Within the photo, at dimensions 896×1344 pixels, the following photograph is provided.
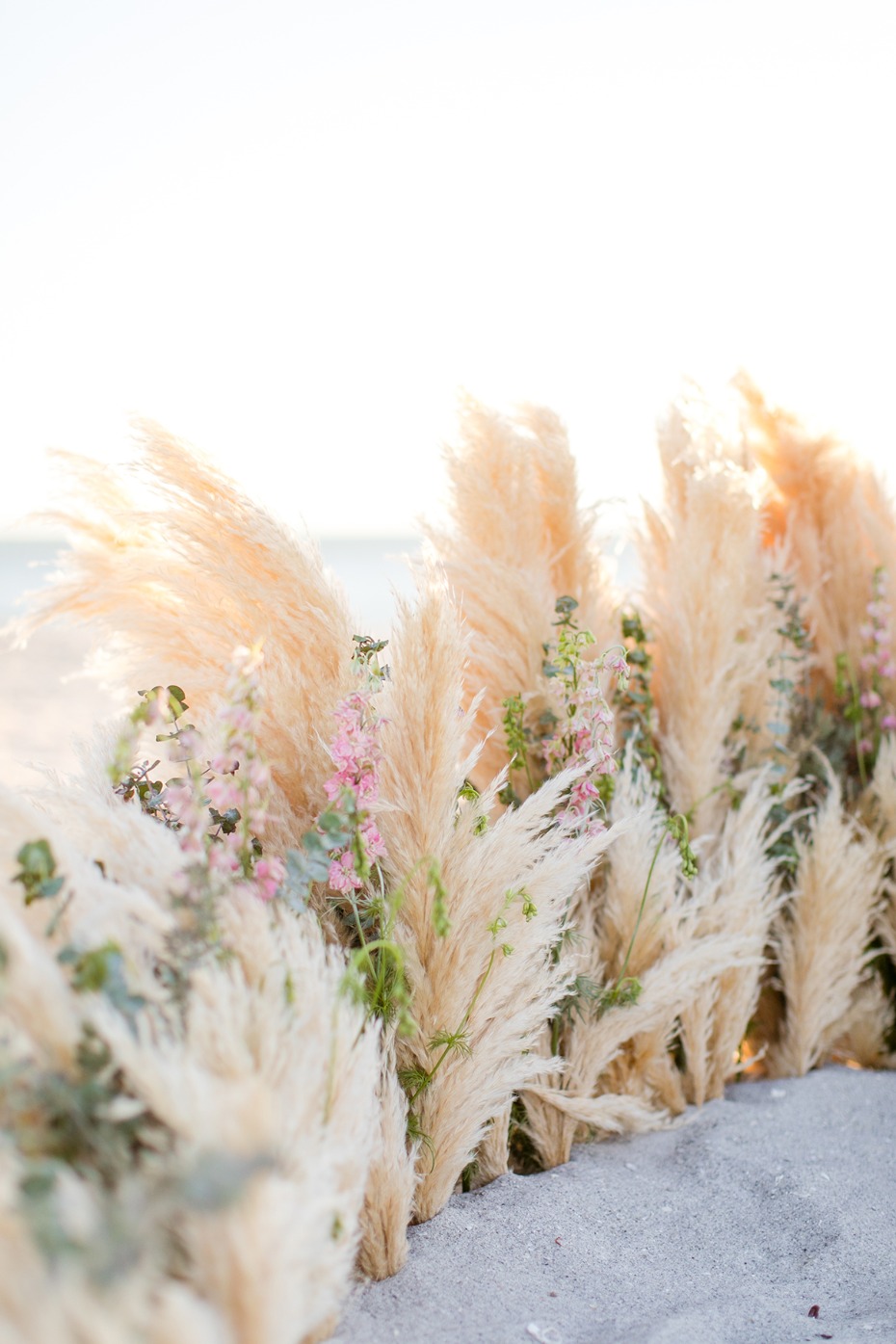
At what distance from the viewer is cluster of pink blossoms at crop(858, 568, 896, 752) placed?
1936 millimetres

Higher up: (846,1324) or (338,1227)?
(338,1227)

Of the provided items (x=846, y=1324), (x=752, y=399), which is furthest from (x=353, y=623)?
(x=752, y=399)

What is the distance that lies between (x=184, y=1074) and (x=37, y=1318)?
156 mm

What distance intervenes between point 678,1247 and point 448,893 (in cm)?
55

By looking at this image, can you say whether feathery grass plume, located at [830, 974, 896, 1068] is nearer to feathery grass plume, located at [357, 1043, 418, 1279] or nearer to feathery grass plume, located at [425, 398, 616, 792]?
feathery grass plume, located at [425, 398, 616, 792]

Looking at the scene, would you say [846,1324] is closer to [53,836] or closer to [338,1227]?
[338,1227]

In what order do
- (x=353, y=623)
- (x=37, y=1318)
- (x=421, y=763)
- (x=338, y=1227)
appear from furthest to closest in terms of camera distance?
(x=353, y=623) < (x=421, y=763) < (x=338, y=1227) < (x=37, y=1318)

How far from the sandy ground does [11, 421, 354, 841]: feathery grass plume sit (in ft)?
1.75

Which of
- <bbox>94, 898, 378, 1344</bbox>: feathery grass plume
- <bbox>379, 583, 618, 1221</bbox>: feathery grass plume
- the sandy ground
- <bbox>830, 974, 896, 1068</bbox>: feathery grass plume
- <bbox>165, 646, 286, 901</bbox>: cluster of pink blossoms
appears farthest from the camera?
<bbox>830, 974, 896, 1068</bbox>: feathery grass plume

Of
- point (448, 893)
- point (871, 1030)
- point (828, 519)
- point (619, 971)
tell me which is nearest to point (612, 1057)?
point (619, 971)

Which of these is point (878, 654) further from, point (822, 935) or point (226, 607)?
point (226, 607)

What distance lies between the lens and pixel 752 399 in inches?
83.1

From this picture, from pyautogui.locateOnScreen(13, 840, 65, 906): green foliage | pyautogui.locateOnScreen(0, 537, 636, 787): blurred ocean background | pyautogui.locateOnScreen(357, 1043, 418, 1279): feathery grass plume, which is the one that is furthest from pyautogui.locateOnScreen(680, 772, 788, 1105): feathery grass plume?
pyautogui.locateOnScreen(13, 840, 65, 906): green foliage

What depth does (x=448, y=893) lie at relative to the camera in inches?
44.3
